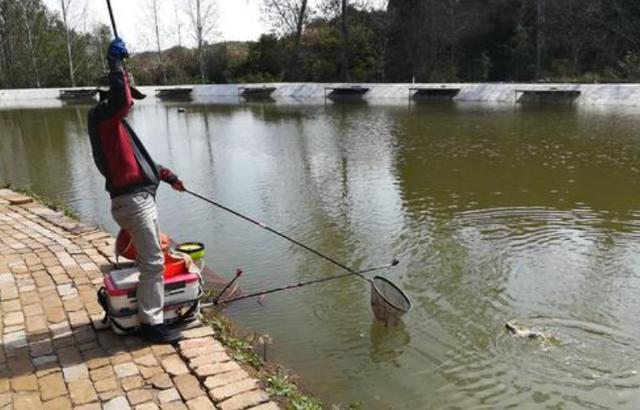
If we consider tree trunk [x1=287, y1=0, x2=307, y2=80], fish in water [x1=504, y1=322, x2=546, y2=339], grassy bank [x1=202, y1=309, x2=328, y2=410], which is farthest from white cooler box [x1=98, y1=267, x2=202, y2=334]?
tree trunk [x1=287, y1=0, x2=307, y2=80]

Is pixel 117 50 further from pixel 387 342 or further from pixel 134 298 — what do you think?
pixel 387 342

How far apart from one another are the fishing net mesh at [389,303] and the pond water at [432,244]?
11 centimetres

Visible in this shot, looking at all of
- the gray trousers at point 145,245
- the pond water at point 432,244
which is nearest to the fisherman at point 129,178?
the gray trousers at point 145,245

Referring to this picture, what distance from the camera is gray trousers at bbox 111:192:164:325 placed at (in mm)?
3203

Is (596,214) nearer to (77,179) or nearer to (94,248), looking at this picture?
(94,248)

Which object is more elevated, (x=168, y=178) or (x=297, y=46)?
(x=297, y=46)

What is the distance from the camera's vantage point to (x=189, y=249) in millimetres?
4414

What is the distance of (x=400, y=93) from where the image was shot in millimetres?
25797

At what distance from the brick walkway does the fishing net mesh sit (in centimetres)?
138

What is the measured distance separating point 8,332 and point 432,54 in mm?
29973

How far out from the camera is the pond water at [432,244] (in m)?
3.77

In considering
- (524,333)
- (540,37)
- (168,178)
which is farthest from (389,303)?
(540,37)

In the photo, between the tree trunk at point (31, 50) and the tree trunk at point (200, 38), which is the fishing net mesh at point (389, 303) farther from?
the tree trunk at point (31, 50)

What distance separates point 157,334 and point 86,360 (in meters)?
0.41
